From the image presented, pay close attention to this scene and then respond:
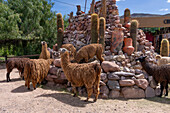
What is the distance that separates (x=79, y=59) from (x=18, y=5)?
10607 mm

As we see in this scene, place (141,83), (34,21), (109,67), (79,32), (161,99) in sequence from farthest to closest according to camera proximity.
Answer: (34,21) < (79,32) < (109,67) < (141,83) < (161,99)

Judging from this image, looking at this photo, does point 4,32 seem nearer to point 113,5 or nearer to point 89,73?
point 113,5

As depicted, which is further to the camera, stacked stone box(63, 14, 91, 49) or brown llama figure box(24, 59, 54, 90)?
stacked stone box(63, 14, 91, 49)

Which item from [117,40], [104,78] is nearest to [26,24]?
[117,40]

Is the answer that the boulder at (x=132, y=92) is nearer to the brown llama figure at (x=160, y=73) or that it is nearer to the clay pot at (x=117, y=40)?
the brown llama figure at (x=160, y=73)

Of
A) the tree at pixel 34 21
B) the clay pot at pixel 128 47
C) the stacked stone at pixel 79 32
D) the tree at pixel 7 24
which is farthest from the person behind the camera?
the tree at pixel 34 21

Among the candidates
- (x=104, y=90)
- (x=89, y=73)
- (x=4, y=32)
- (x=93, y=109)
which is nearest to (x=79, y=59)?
(x=89, y=73)

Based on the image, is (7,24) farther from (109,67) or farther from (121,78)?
(121,78)

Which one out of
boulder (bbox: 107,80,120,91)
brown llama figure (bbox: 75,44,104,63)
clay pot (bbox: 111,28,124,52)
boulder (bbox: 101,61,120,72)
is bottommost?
boulder (bbox: 107,80,120,91)

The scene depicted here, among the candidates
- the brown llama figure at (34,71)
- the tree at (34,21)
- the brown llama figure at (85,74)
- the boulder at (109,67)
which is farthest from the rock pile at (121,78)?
the tree at (34,21)

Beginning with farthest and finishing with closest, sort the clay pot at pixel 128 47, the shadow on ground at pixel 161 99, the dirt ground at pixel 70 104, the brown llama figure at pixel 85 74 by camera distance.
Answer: the clay pot at pixel 128 47 → the shadow on ground at pixel 161 99 → the brown llama figure at pixel 85 74 → the dirt ground at pixel 70 104

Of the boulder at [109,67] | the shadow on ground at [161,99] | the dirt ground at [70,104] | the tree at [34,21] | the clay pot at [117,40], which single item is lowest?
the shadow on ground at [161,99]

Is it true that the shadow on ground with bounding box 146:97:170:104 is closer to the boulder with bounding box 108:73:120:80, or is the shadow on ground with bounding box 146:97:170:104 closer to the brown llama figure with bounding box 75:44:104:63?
the boulder with bounding box 108:73:120:80

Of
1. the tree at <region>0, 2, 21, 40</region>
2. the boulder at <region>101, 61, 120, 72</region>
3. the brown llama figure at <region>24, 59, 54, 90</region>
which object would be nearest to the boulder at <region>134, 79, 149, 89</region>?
the boulder at <region>101, 61, 120, 72</region>
